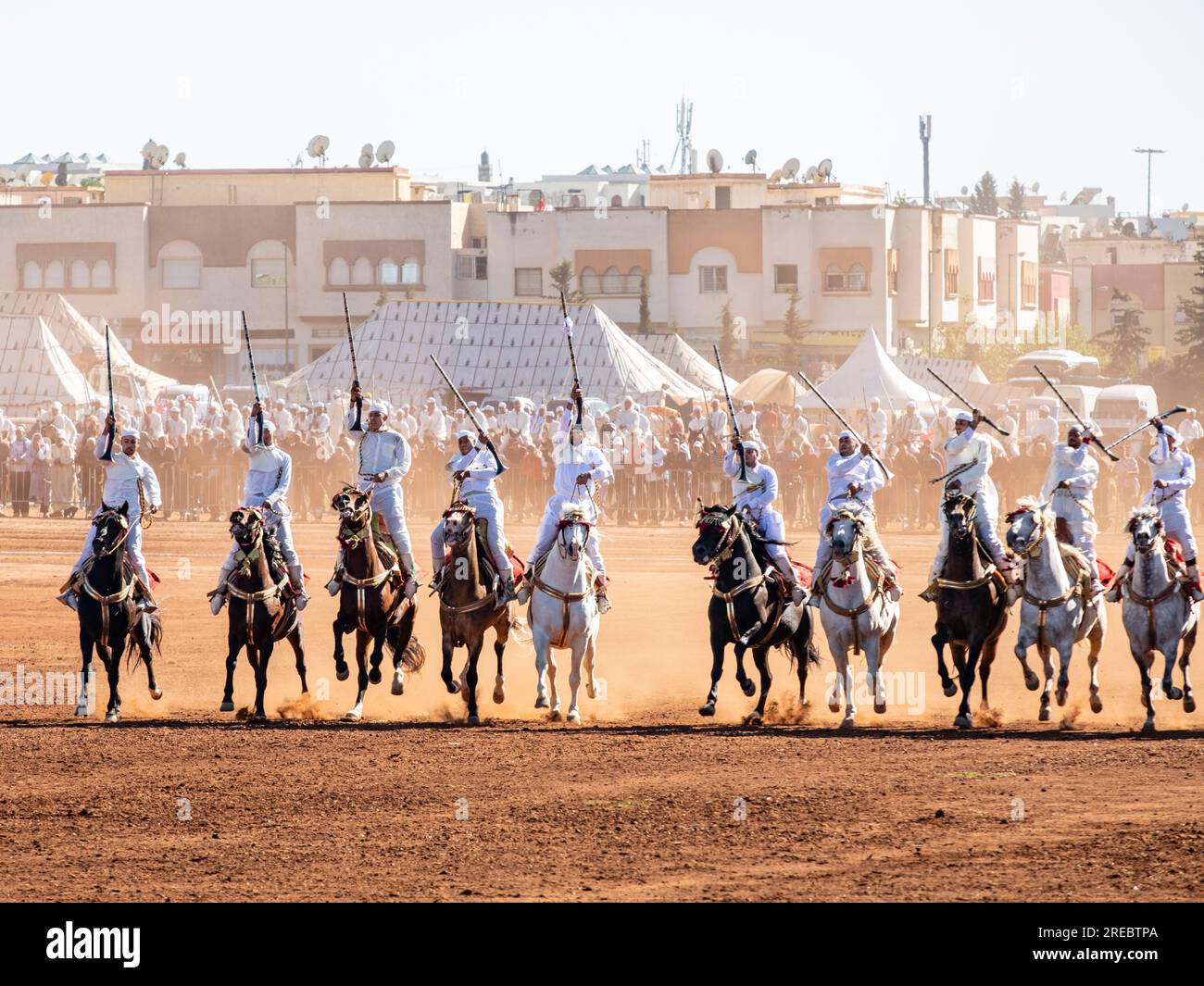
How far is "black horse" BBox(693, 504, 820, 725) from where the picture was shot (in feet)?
65.6

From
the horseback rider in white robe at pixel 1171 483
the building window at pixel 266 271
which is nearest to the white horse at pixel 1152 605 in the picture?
the horseback rider in white robe at pixel 1171 483

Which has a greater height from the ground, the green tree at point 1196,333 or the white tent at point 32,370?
the green tree at point 1196,333

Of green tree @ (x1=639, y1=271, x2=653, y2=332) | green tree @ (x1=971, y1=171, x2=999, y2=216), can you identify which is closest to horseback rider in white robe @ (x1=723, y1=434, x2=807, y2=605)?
green tree @ (x1=639, y1=271, x2=653, y2=332)

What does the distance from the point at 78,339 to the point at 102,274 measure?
3402cm

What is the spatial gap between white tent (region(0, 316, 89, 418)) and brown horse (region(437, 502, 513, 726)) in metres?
36.0

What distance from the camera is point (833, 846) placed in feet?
47.5

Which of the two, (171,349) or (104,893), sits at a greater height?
(171,349)

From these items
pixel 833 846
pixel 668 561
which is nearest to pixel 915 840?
pixel 833 846

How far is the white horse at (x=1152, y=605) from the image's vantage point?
65.6 feet

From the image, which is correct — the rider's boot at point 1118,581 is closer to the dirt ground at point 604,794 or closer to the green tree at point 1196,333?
the dirt ground at point 604,794

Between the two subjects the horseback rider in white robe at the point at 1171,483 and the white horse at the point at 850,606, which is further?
the horseback rider in white robe at the point at 1171,483

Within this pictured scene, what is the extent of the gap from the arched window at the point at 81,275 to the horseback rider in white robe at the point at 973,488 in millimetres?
79043

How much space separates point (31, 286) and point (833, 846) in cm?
8587
